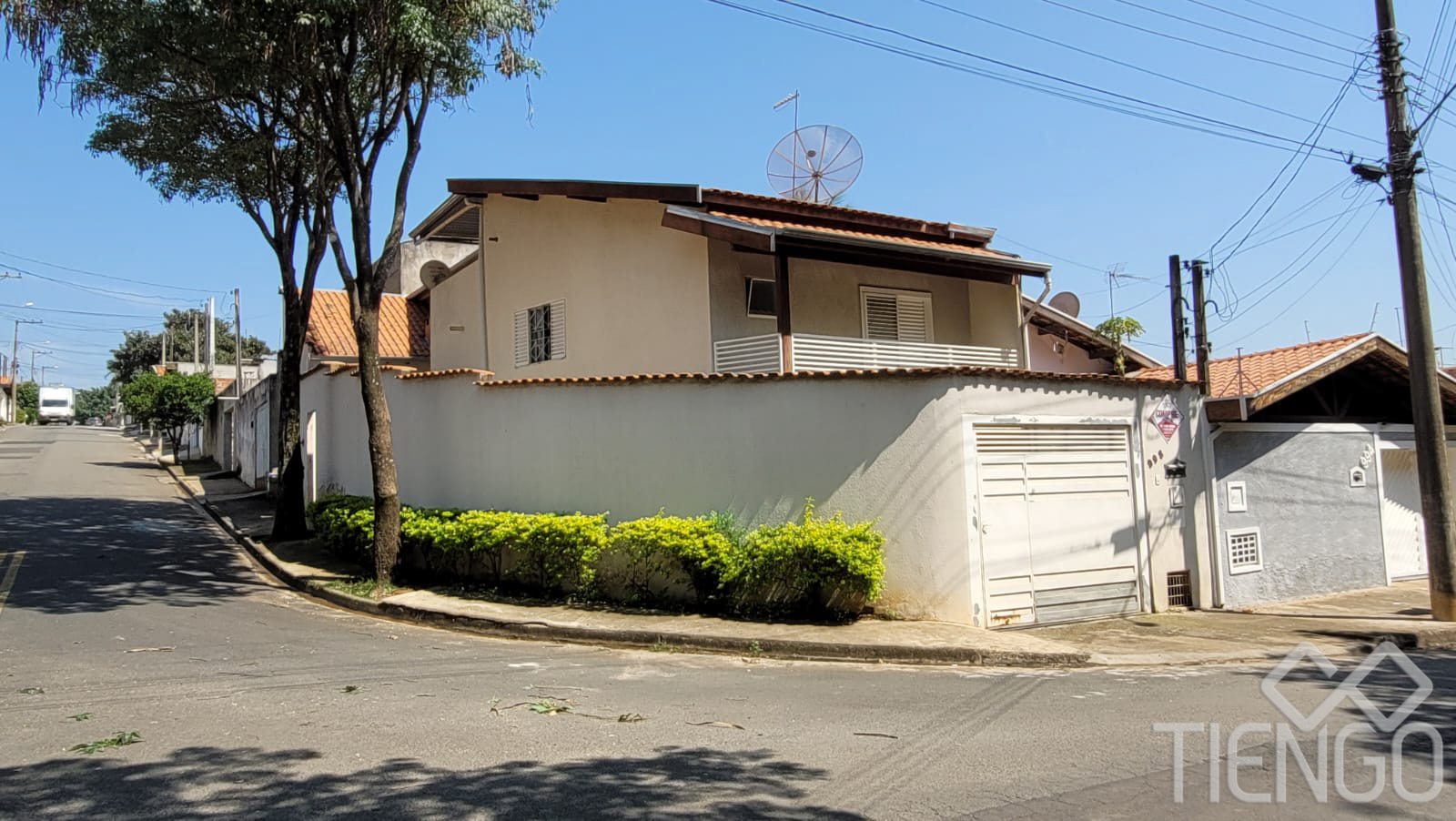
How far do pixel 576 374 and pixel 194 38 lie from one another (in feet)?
21.9

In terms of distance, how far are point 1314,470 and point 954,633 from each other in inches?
320

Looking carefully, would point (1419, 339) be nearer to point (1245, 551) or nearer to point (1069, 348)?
point (1245, 551)

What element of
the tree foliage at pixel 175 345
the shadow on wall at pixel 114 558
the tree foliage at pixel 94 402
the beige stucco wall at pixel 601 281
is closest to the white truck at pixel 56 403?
the tree foliage at pixel 175 345

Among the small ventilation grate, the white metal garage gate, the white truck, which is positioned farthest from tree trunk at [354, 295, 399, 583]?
the white truck

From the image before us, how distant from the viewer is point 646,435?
1119 cm

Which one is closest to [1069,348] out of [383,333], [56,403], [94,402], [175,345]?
[383,333]

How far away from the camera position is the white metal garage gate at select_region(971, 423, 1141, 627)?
1013cm

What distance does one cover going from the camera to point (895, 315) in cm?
1557

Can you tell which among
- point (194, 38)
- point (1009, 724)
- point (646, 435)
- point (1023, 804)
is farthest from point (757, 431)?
point (194, 38)

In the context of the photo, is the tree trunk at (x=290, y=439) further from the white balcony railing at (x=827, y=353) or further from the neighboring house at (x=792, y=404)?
the white balcony railing at (x=827, y=353)

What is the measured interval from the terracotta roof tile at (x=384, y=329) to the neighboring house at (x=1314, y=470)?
15.8 metres

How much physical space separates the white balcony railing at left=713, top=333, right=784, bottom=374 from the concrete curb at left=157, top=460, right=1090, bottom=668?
4526 mm

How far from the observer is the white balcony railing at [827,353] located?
13047mm

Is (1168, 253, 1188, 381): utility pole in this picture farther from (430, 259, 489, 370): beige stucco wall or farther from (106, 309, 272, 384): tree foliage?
(106, 309, 272, 384): tree foliage
